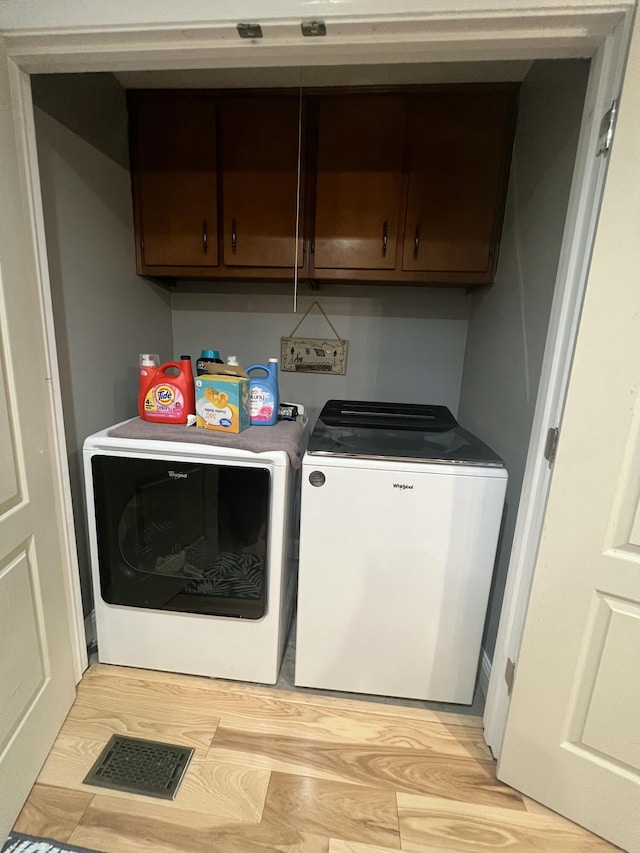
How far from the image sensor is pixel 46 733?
3.58 ft

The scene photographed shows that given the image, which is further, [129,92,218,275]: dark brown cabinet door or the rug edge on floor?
[129,92,218,275]: dark brown cabinet door

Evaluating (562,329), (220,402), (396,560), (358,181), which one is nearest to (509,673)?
(396,560)

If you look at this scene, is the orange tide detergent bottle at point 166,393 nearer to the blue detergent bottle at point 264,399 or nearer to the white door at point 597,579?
the blue detergent bottle at point 264,399

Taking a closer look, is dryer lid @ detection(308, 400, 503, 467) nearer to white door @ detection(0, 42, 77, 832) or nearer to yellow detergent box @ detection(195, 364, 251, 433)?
yellow detergent box @ detection(195, 364, 251, 433)

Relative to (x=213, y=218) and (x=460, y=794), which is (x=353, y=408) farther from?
(x=460, y=794)

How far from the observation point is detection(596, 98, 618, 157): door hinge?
0.77m

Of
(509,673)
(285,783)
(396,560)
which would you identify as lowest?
(285,783)

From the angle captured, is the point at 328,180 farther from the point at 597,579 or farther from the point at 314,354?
the point at 597,579

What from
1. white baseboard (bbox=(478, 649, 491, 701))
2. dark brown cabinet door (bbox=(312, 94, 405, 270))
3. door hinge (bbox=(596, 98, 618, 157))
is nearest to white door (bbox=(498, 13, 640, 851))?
door hinge (bbox=(596, 98, 618, 157))

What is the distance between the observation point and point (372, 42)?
2.79ft

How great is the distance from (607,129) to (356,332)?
1230 mm

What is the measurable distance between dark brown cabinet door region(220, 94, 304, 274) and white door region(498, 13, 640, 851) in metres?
1.12

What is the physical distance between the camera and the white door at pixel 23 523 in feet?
3.00

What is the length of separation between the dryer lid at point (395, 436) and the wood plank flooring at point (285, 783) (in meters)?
0.91
